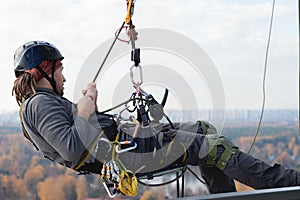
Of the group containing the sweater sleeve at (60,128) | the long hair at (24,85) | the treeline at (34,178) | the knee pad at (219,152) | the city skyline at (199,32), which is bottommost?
the treeline at (34,178)

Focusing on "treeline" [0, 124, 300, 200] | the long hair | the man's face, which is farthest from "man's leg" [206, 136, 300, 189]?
"treeline" [0, 124, 300, 200]

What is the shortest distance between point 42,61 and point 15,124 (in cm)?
111

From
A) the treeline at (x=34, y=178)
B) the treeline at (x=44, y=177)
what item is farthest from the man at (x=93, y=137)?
the treeline at (x=34, y=178)

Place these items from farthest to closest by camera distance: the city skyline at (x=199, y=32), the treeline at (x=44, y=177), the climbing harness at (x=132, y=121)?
the treeline at (x=44, y=177) < the city skyline at (x=199, y=32) < the climbing harness at (x=132, y=121)

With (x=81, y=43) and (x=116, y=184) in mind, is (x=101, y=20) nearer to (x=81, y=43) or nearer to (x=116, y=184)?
(x=81, y=43)

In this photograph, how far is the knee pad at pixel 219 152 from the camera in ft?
6.42

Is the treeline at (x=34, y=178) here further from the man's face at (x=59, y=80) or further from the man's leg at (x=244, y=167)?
the man's leg at (x=244, y=167)

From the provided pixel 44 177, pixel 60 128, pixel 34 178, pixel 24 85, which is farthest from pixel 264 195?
pixel 34 178

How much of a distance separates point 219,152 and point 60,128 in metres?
0.62

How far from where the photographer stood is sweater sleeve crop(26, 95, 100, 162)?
1731mm

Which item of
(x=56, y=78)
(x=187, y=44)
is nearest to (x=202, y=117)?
(x=187, y=44)

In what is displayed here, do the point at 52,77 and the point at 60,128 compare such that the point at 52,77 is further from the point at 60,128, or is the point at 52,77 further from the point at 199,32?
the point at 199,32

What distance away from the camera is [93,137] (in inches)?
71.0

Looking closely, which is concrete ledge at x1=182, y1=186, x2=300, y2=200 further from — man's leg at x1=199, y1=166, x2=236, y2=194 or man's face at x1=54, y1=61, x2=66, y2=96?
man's face at x1=54, y1=61, x2=66, y2=96
